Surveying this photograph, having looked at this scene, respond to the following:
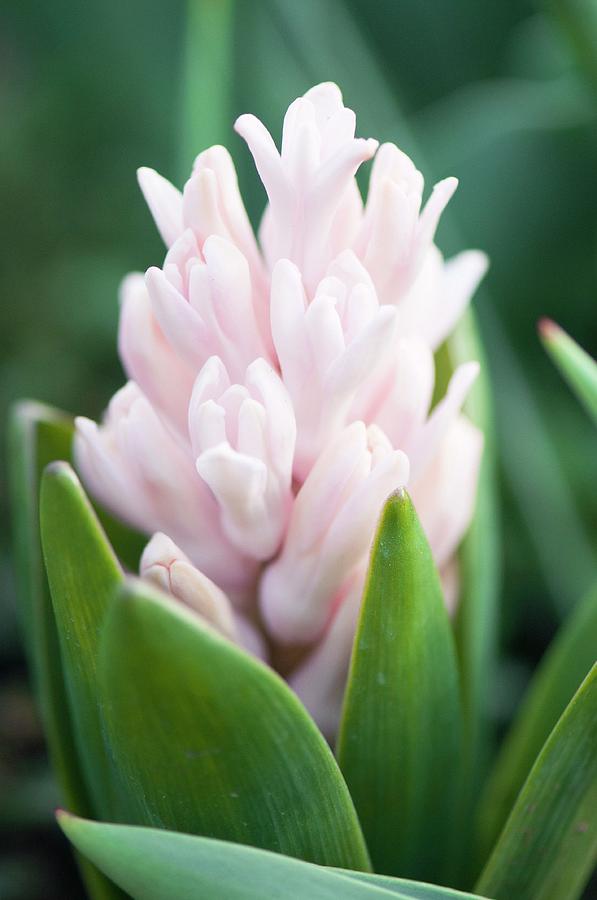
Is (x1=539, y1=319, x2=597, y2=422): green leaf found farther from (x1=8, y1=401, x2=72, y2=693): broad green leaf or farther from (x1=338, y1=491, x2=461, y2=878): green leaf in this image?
(x1=8, y1=401, x2=72, y2=693): broad green leaf

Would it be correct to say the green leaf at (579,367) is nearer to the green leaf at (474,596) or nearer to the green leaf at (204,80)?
the green leaf at (474,596)

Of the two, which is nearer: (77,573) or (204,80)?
(77,573)

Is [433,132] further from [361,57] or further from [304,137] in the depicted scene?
[304,137]

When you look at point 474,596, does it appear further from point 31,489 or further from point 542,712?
point 31,489

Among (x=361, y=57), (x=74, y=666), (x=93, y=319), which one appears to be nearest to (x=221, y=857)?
(x=74, y=666)

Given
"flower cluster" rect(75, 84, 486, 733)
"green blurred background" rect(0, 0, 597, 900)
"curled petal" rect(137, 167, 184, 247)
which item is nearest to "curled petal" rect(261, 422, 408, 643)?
"flower cluster" rect(75, 84, 486, 733)

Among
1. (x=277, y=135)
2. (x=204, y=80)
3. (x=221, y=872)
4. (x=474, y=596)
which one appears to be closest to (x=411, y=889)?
→ (x=221, y=872)

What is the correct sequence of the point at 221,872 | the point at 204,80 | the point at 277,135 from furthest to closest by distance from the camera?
the point at 277,135
the point at 204,80
the point at 221,872
